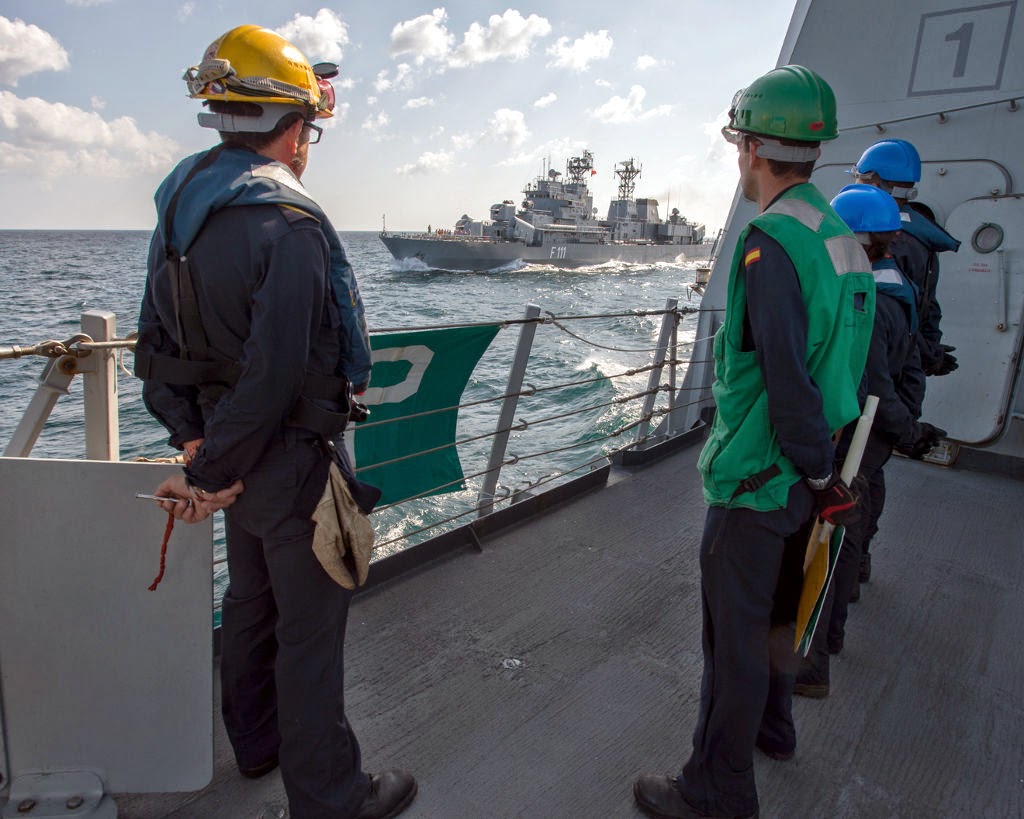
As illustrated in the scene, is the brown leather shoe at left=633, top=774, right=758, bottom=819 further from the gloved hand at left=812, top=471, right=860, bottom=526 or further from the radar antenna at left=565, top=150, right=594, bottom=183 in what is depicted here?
the radar antenna at left=565, top=150, right=594, bottom=183

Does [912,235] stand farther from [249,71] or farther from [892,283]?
[249,71]

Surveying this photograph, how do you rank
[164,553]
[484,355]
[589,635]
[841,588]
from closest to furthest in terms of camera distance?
1. [164,553]
2. [841,588]
3. [589,635]
4. [484,355]

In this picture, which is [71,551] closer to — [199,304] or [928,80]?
[199,304]

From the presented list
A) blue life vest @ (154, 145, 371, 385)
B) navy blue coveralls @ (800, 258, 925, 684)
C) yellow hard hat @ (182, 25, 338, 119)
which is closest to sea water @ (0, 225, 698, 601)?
blue life vest @ (154, 145, 371, 385)

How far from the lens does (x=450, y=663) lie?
8.05ft

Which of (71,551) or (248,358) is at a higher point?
(248,358)

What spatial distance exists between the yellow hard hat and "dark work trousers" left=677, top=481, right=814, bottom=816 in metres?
1.38

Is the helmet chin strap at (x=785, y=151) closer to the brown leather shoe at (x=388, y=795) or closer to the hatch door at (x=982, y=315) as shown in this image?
the brown leather shoe at (x=388, y=795)

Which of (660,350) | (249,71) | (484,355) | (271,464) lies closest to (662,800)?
(271,464)

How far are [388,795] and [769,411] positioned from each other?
1.39 meters

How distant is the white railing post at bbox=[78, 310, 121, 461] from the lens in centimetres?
180

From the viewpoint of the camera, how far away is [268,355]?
4.41ft

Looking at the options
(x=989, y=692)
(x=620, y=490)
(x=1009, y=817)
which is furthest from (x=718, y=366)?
(x=620, y=490)

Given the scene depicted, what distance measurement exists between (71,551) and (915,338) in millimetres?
2810
